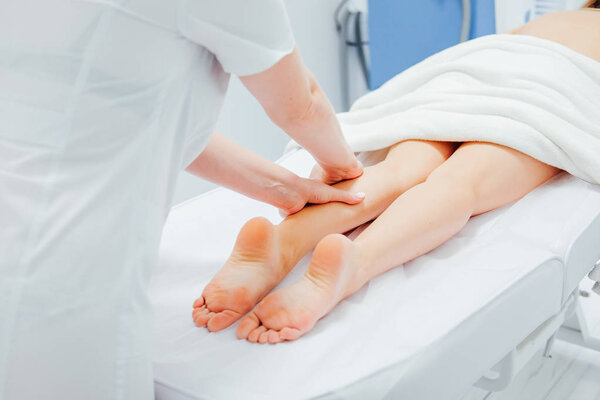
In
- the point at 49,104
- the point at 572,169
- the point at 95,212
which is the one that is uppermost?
the point at 49,104

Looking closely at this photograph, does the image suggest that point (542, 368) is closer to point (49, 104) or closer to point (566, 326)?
point (566, 326)

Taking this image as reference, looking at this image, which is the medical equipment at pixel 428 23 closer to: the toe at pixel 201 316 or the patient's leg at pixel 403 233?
the patient's leg at pixel 403 233

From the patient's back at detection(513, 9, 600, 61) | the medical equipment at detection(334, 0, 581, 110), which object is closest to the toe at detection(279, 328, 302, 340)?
the patient's back at detection(513, 9, 600, 61)

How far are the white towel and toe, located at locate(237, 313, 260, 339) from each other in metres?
0.64

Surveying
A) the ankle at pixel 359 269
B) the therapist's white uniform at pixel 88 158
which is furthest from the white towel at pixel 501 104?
the therapist's white uniform at pixel 88 158

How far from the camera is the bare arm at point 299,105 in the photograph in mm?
744

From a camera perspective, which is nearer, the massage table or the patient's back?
the massage table

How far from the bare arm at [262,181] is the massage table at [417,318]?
11 cm

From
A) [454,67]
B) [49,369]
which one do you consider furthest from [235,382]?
[454,67]

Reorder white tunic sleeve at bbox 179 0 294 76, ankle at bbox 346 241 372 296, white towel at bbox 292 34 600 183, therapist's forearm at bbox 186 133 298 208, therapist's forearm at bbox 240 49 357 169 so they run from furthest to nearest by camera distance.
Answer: white towel at bbox 292 34 600 183 < therapist's forearm at bbox 186 133 298 208 < ankle at bbox 346 241 372 296 < therapist's forearm at bbox 240 49 357 169 < white tunic sleeve at bbox 179 0 294 76

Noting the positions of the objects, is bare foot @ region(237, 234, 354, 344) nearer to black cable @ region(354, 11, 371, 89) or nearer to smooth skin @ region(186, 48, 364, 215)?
smooth skin @ region(186, 48, 364, 215)

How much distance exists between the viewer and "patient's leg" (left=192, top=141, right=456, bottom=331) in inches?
37.6

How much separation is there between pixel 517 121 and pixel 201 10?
2.90ft

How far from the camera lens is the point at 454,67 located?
1.55 metres
